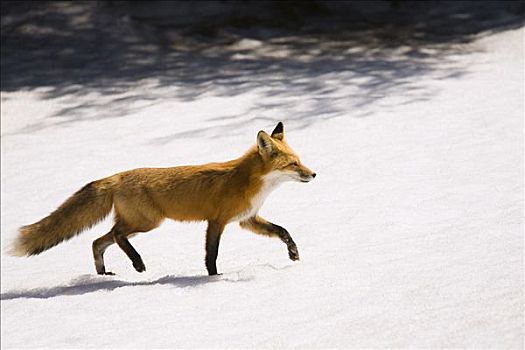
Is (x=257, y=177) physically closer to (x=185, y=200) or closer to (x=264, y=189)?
(x=264, y=189)

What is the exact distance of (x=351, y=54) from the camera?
1241 centimetres

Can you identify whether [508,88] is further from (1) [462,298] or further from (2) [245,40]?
(1) [462,298]

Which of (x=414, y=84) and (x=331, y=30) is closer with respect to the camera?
(x=414, y=84)

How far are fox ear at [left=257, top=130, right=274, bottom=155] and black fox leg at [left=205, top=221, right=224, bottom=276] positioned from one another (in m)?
0.54

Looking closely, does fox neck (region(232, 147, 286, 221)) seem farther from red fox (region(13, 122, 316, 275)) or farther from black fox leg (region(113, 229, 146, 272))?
black fox leg (region(113, 229, 146, 272))

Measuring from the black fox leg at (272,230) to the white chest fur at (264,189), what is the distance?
174mm

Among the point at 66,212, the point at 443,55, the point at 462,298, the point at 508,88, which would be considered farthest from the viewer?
the point at 443,55

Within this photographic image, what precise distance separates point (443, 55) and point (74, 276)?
7573 mm

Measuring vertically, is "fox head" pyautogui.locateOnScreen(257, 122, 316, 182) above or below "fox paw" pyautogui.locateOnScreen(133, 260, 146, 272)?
above

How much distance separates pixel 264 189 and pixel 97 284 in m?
1.20

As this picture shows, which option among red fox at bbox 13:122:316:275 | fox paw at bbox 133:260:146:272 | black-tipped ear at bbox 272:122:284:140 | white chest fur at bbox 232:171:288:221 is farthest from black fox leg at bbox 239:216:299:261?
fox paw at bbox 133:260:146:272

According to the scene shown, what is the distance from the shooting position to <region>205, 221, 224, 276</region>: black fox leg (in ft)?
17.6

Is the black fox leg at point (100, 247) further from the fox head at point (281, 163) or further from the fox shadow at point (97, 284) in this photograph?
the fox head at point (281, 163)

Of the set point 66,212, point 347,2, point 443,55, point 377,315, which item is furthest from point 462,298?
point 347,2
